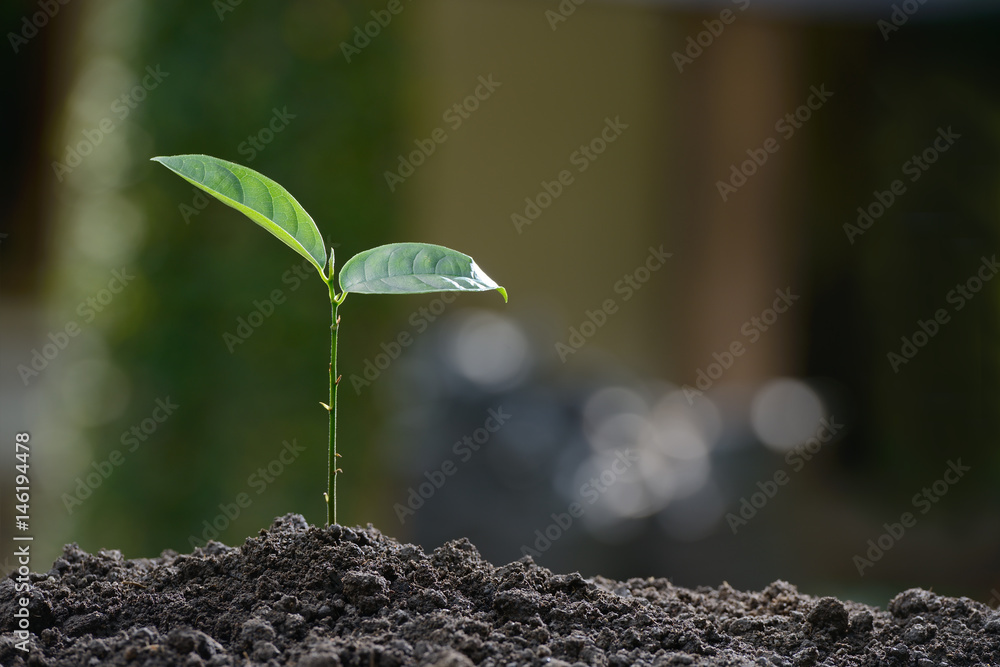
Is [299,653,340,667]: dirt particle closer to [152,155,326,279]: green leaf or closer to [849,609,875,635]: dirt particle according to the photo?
[152,155,326,279]: green leaf

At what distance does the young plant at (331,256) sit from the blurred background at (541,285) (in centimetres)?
236

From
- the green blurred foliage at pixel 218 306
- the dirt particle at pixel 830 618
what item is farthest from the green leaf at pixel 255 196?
the green blurred foliage at pixel 218 306

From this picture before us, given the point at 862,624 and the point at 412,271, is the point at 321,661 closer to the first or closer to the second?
the point at 412,271

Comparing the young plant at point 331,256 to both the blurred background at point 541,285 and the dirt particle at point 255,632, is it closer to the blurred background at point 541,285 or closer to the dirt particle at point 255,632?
the dirt particle at point 255,632

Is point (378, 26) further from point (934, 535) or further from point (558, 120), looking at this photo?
point (934, 535)

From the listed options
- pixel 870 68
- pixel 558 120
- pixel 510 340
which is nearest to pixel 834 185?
pixel 870 68

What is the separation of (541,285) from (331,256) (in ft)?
17.0

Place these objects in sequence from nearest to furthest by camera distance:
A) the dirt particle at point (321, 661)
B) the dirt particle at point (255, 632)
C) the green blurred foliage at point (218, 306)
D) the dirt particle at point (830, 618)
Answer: the dirt particle at point (321, 661)
the dirt particle at point (255, 632)
the dirt particle at point (830, 618)
the green blurred foliage at point (218, 306)

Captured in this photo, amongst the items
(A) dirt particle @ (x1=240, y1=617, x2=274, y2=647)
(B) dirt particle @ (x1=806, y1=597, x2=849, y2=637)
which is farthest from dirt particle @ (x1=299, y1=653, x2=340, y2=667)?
(B) dirt particle @ (x1=806, y1=597, x2=849, y2=637)

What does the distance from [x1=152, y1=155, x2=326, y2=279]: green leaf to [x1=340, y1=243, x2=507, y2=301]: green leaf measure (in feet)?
0.16

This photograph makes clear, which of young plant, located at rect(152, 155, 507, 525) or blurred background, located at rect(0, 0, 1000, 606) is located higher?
blurred background, located at rect(0, 0, 1000, 606)

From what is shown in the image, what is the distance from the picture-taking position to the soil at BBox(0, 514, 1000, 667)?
96 centimetres

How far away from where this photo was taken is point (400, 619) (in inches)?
40.6

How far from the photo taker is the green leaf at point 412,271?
1.07 m
